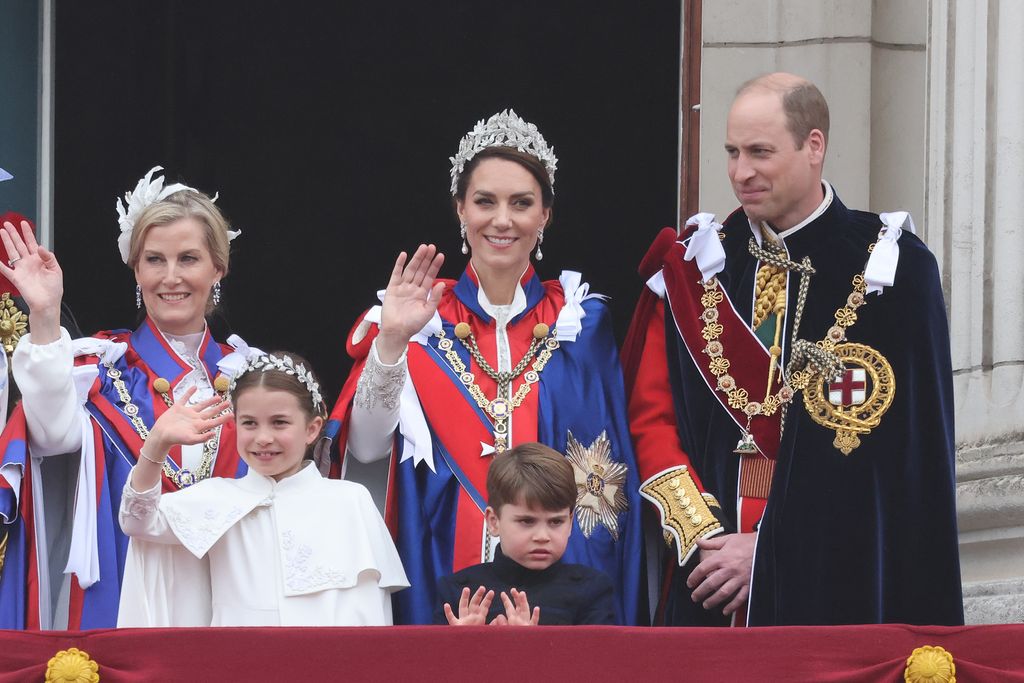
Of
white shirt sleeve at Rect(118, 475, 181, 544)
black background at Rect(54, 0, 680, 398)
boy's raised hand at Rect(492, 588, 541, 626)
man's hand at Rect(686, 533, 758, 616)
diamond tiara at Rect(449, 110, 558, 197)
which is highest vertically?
black background at Rect(54, 0, 680, 398)

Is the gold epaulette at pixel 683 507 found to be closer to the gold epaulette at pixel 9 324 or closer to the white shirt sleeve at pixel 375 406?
the white shirt sleeve at pixel 375 406

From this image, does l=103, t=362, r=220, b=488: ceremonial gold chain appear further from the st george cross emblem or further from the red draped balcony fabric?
the st george cross emblem

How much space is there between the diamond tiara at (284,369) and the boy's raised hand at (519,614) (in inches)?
27.3

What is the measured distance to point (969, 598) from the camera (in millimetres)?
5492

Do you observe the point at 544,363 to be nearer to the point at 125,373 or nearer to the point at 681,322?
the point at 681,322

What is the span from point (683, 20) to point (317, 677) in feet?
11.2

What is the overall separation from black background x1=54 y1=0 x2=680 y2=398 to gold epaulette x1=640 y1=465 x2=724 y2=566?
10.3ft

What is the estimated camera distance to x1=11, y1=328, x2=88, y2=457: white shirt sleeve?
4703 mm

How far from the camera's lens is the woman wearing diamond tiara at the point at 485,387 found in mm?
4840

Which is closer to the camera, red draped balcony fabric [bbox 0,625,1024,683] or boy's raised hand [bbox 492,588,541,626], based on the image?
red draped balcony fabric [bbox 0,625,1024,683]

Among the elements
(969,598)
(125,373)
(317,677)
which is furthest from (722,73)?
(317,677)

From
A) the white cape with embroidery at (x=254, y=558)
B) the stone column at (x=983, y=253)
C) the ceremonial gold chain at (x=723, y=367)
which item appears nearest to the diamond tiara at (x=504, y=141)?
the ceremonial gold chain at (x=723, y=367)

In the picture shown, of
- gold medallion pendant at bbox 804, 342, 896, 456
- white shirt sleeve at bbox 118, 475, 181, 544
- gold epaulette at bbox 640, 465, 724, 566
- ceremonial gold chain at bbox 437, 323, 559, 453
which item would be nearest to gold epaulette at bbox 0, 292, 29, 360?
white shirt sleeve at bbox 118, 475, 181, 544

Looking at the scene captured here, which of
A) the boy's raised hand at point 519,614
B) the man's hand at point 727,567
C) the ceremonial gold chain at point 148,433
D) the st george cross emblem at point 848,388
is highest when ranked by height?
the st george cross emblem at point 848,388
